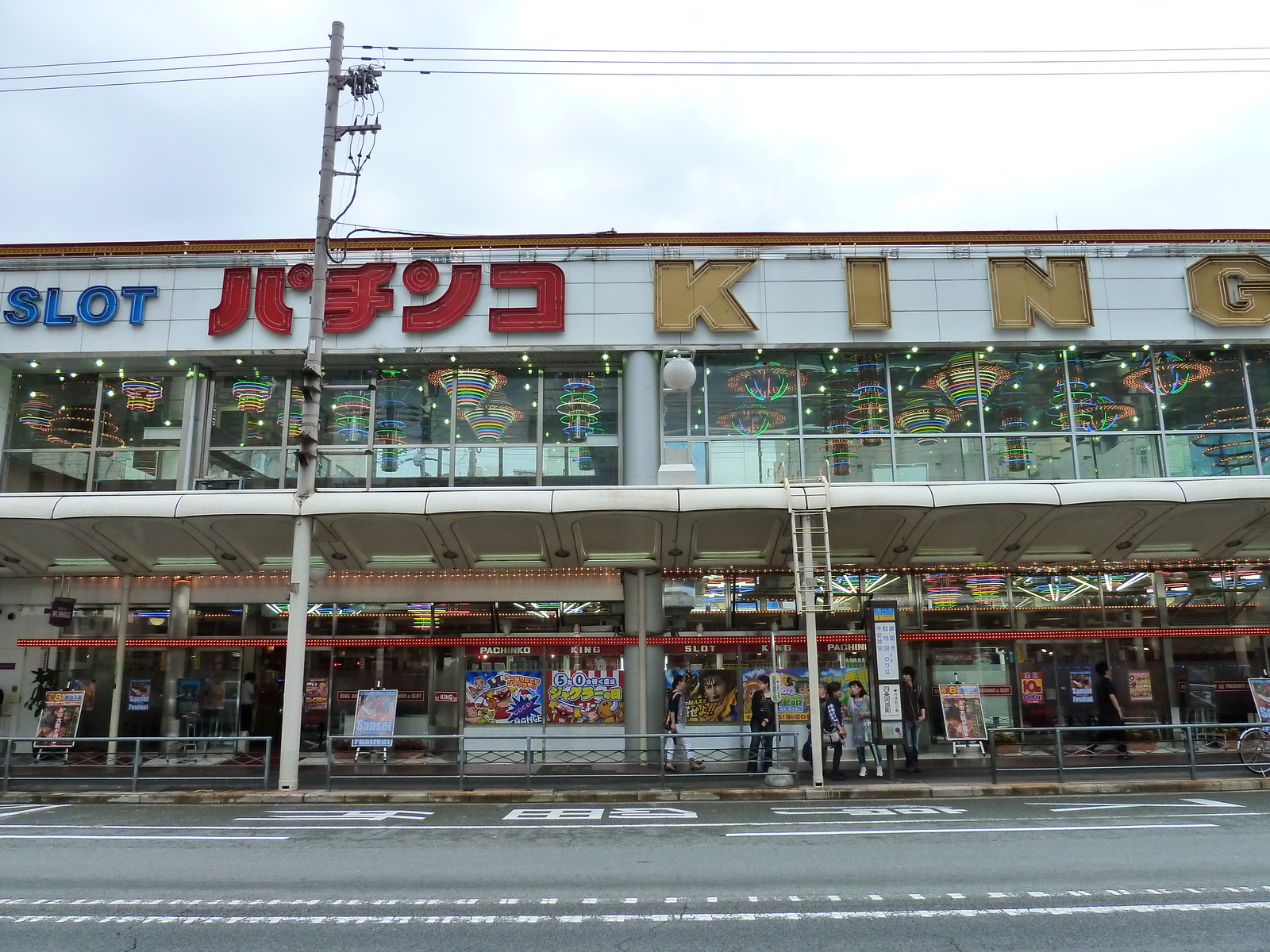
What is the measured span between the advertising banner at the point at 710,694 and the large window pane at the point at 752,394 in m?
5.11

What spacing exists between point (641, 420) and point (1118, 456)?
408 inches

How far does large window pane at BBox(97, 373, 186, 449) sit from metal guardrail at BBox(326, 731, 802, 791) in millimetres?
8170

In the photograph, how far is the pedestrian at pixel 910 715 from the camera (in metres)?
16.0

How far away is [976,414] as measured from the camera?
1983 centimetres

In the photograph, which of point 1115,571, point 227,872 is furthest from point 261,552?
point 1115,571

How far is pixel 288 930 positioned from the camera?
22.5ft

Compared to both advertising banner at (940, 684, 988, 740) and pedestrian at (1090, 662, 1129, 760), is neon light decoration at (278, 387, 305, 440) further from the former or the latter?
pedestrian at (1090, 662, 1129, 760)

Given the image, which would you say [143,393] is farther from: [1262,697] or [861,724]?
[1262,697]

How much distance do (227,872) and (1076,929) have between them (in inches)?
298

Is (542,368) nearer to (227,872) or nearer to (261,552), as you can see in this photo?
(261,552)

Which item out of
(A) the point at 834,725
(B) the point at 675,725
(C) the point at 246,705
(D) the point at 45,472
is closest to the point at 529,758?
(B) the point at 675,725

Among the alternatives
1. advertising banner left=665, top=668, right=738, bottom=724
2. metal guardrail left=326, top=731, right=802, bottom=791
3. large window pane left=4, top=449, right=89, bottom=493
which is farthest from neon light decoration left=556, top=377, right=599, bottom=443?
large window pane left=4, top=449, right=89, bottom=493

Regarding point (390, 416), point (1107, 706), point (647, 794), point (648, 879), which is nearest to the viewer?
point (648, 879)

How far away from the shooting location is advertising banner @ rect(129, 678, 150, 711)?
19219mm
